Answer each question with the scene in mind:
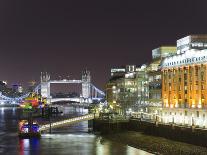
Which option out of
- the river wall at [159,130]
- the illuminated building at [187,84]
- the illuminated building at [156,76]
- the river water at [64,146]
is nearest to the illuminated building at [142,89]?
the illuminated building at [156,76]

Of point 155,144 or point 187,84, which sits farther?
point 187,84

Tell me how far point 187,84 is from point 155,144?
27.6ft

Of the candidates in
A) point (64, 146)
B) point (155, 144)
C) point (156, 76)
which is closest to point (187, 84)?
point (155, 144)

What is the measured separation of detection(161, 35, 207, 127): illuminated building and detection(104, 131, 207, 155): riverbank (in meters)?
2.95

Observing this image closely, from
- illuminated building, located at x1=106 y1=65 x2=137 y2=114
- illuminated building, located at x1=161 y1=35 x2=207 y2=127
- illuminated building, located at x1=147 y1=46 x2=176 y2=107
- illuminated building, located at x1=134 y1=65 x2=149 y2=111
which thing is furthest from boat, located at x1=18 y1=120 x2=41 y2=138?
illuminated building, located at x1=106 y1=65 x2=137 y2=114

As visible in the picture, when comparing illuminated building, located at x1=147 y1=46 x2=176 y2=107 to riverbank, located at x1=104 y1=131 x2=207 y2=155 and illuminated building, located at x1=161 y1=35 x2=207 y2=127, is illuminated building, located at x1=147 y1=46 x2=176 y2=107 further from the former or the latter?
riverbank, located at x1=104 y1=131 x2=207 y2=155

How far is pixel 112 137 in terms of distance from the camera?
199 feet

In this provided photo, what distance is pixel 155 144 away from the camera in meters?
48.5

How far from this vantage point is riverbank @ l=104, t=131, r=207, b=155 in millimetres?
41250

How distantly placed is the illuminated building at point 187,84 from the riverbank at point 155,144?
116 inches

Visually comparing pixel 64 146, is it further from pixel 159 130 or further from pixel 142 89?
pixel 142 89

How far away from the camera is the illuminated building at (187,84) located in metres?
50.0

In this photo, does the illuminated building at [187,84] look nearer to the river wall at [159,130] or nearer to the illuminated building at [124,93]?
the river wall at [159,130]

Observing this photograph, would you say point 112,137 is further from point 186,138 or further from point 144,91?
point 144,91
